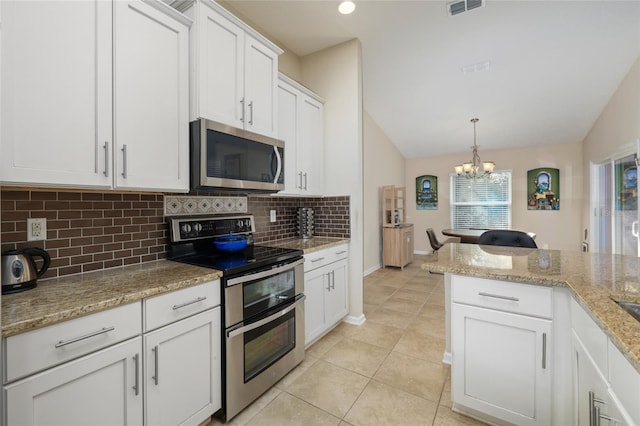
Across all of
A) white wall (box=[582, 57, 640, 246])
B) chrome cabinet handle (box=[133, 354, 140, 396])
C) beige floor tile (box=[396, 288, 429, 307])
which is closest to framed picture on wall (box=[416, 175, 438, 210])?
white wall (box=[582, 57, 640, 246])

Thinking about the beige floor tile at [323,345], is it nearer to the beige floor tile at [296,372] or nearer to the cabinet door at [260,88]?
the beige floor tile at [296,372]

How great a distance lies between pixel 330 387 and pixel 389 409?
0.42 m

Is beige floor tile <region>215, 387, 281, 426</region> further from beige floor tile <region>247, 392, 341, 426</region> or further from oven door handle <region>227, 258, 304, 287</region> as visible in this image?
oven door handle <region>227, 258, 304, 287</region>

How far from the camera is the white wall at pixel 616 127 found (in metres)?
3.40

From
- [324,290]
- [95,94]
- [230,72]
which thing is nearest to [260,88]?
[230,72]

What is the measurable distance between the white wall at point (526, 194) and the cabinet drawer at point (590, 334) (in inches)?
231

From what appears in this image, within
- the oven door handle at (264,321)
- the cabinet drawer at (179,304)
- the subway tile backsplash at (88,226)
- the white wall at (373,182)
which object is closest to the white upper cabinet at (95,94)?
the subway tile backsplash at (88,226)

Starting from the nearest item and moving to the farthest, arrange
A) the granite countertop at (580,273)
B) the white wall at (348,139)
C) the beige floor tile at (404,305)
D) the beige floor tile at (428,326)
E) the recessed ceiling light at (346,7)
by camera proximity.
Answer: the granite countertop at (580,273)
the recessed ceiling light at (346,7)
the beige floor tile at (428,326)
the white wall at (348,139)
the beige floor tile at (404,305)

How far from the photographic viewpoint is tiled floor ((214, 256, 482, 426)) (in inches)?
66.1

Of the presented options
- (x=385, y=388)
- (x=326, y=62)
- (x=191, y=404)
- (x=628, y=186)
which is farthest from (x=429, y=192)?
(x=191, y=404)

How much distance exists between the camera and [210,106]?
180 centimetres

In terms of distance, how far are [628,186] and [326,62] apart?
4.33 m

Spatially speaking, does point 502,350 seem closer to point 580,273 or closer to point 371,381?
point 580,273

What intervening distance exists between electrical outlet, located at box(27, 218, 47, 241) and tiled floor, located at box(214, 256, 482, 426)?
4.80 ft
